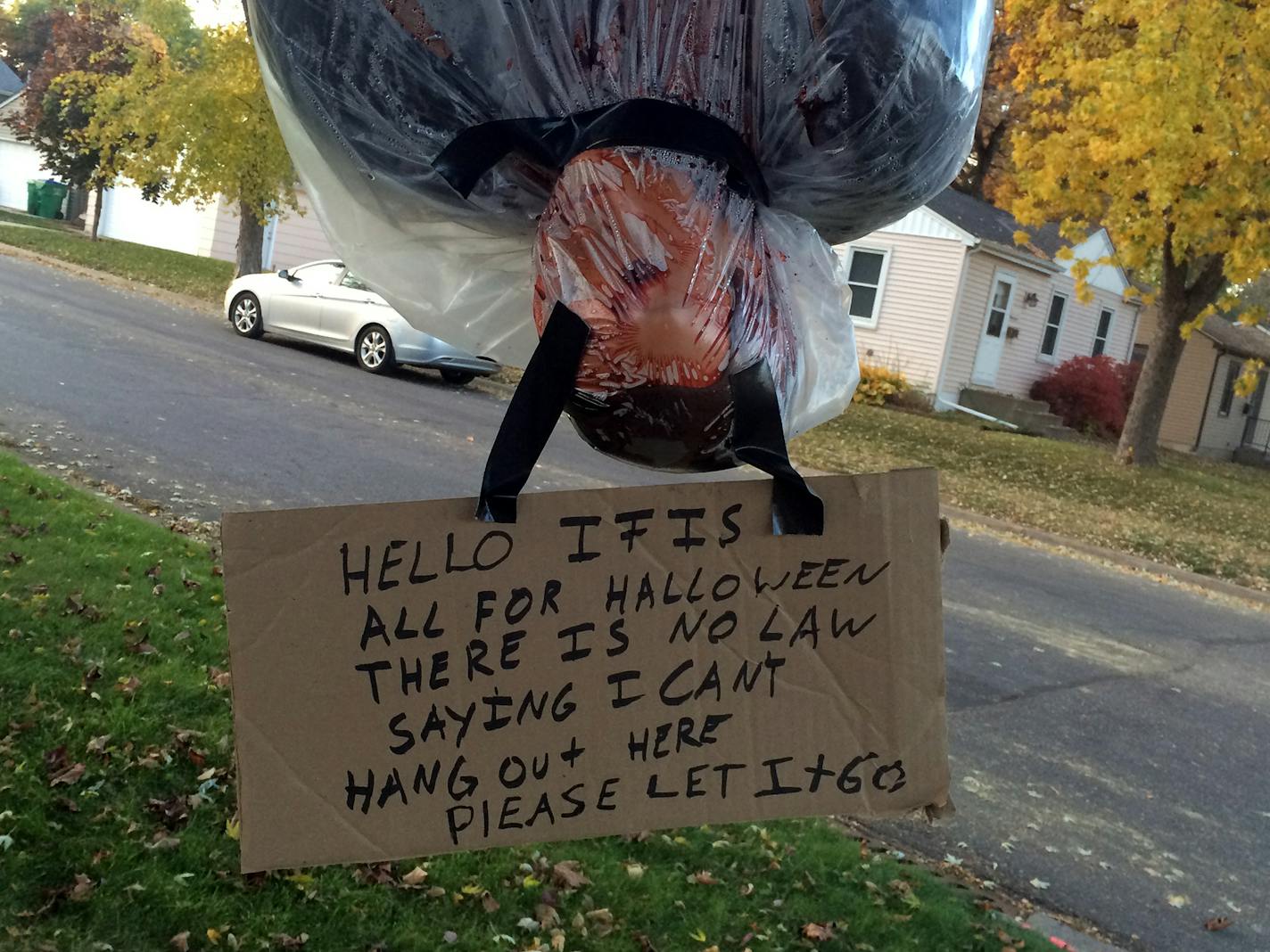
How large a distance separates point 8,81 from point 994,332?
128 feet

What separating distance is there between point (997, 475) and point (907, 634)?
1410 centimetres

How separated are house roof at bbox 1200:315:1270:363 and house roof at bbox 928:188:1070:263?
6.22 meters

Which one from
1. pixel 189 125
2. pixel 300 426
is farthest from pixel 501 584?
pixel 189 125

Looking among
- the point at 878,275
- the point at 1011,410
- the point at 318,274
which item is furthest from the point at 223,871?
the point at 1011,410

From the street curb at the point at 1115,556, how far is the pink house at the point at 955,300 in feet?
32.3

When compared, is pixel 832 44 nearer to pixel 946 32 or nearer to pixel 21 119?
pixel 946 32

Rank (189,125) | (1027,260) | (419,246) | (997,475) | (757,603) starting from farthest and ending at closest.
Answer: (1027,260)
(189,125)
(997,475)
(419,246)
(757,603)

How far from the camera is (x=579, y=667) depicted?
126 cm

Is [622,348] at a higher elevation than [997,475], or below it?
higher

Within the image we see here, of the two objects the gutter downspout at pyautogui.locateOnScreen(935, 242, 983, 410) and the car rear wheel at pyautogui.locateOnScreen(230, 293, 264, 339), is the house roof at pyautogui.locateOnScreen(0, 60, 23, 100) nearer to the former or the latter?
the car rear wheel at pyautogui.locateOnScreen(230, 293, 264, 339)

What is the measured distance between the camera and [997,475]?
14789 mm

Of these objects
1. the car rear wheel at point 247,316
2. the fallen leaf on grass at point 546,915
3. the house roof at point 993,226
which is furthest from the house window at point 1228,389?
the fallen leaf on grass at point 546,915

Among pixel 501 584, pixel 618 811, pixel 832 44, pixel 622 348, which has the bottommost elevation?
pixel 618 811

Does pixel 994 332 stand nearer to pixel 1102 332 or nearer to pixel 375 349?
pixel 1102 332
